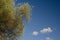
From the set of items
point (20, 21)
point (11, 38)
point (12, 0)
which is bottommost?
point (11, 38)

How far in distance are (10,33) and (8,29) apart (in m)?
0.41

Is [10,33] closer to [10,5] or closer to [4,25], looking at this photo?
[4,25]

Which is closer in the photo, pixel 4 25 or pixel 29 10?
pixel 4 25

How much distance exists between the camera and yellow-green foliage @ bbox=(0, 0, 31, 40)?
14.1 metres

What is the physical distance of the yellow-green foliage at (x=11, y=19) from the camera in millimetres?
14064

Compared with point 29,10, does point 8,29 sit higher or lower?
lower

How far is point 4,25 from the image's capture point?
14.3 metres

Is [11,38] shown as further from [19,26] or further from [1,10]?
[1,10]

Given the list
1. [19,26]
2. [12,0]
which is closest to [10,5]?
[12,0]

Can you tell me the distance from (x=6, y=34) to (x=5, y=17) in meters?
1.17

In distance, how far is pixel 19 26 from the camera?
1501cm

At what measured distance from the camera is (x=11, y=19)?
47.2 feet

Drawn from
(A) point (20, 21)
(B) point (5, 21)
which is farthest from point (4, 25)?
(A) point (20, 21)

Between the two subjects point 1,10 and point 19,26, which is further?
point 19,26
